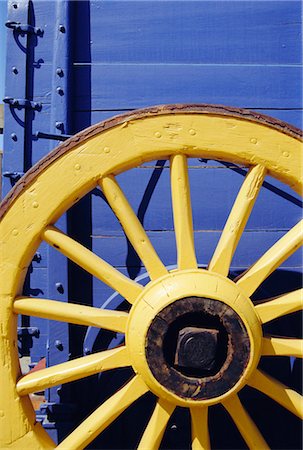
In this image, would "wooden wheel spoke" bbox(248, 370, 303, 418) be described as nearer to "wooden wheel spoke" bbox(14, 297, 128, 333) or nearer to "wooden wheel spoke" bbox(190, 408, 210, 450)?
"wooden wheel spoke" bbox(190, 408, 210, 450)

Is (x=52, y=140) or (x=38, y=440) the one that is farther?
(x=52, y=140)

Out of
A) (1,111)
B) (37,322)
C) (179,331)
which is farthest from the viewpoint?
(1,111)

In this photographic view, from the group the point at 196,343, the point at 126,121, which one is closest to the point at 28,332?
the point at 196,343

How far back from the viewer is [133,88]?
1546 mm

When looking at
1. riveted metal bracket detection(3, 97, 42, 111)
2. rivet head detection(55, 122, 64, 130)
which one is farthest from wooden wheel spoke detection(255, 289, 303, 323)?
riveted metal bracket detection(3, 97, 42, 111)

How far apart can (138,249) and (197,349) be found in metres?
0.29

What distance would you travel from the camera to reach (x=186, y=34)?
1.56 metres

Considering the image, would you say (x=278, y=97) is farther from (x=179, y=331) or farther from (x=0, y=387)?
(x=0, y=387)

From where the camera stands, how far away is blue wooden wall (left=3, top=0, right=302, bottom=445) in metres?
1.52

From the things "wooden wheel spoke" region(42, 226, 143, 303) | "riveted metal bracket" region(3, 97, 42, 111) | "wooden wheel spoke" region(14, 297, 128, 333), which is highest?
"riveted metal bracket" region(3, 97, 42, 111)

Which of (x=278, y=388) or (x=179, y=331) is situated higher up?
(x=179, y=331)

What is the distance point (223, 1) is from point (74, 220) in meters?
0.94

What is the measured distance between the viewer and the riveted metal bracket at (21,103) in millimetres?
1487

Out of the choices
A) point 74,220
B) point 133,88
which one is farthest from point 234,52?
point 74,220
